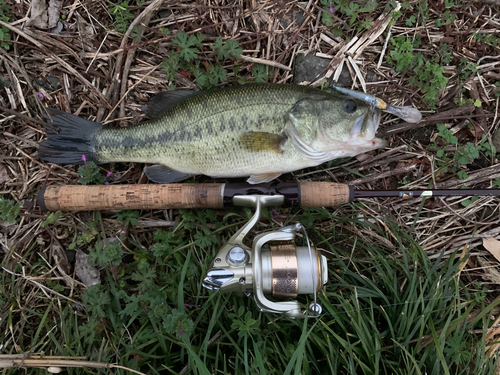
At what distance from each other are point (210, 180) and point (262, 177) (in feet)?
1.99

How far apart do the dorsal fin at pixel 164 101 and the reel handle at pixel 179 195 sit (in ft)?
2.59

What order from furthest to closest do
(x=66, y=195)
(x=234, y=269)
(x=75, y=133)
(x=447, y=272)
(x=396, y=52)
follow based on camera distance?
1. (x=396, y=52)
2. (x=75, y=133)
3. (x=66, y=195)
4. (x=447, y=272)
5. (x=234, y=269)

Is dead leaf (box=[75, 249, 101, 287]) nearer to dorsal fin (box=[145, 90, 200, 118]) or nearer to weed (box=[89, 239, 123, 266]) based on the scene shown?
weed (box=[89, 239, 123, 266])

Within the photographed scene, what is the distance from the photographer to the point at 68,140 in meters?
3.04

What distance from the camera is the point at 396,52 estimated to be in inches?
127

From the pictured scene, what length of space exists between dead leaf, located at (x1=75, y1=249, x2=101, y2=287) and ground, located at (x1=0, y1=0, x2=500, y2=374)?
4 centimetres

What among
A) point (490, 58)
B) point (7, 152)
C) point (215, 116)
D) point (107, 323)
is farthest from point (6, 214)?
point (490, 58)

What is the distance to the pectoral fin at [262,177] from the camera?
2.95 meters

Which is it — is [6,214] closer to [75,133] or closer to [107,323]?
[75,133]

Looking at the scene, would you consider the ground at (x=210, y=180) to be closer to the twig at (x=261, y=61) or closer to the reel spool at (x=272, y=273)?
the twig at (x=261, y=61)

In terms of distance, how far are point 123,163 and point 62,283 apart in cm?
132

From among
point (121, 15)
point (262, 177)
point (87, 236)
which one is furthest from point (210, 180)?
point (121, 15)

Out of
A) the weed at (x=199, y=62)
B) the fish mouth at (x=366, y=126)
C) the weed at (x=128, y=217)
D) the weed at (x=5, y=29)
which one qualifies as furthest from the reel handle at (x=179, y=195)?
the weed at (x=5, y=29)

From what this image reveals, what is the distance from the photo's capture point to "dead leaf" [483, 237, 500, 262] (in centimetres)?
298
